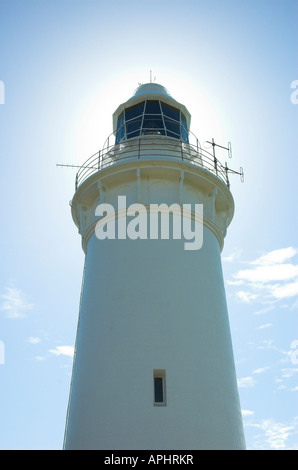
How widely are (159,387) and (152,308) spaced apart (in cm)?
219

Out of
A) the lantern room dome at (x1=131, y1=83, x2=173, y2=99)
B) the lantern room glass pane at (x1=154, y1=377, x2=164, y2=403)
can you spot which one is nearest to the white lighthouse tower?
the lantern room glass pane at (x1=154, y1=377, x2=164, y2=403)

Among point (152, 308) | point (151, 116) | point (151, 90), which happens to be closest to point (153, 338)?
point (152, 308)

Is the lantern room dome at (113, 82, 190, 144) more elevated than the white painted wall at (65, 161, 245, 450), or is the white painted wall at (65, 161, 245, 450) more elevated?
the lantern room dome at (113, 82, 190, 144)

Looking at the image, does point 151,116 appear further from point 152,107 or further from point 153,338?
point 153,338

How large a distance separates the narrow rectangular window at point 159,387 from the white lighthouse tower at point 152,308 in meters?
0.03

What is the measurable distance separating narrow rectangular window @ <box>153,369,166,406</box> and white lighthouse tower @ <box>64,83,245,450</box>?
26mm

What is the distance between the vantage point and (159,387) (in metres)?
11.9

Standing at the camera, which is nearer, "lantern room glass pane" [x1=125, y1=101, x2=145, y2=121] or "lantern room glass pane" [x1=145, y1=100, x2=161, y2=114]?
"lantern room glass pane" [x1=145, y1=100, x2=161, y2=114]

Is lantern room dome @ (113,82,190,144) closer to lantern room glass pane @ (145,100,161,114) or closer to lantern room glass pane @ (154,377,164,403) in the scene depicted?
lantern room glass pane @ (145,100,161,114)

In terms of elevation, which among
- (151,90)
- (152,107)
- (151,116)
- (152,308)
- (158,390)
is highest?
(151,90)

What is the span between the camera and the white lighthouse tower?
1151cm

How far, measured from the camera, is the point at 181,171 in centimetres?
1527

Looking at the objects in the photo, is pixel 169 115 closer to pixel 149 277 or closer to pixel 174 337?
pixel 149 277
